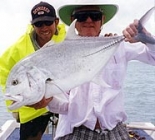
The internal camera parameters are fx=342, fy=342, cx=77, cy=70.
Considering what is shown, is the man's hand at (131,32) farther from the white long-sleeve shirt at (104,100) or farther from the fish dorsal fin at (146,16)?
the white long-sleeve shirt at (104,100)

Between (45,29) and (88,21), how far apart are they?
123 centimetres

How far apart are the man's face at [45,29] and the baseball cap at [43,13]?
0.04m

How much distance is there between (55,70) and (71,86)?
0.13 metres

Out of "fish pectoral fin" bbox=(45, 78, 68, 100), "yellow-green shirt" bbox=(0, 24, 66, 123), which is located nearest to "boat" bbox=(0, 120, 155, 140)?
"yellow-green shirt" bbox=(0, 24, 66, 123)

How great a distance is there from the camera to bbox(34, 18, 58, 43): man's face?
11.0ft

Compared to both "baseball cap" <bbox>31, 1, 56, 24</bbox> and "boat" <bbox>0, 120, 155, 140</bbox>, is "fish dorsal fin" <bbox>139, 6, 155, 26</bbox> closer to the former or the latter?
"baseball cap" <bbox>31, 1, 56, 24</bbox>

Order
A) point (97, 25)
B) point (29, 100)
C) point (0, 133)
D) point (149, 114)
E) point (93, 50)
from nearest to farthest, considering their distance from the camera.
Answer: point (29, 100), point (93, 50), point (97, 25), point (0, 133), point (149, 114)

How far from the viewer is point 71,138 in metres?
2.29

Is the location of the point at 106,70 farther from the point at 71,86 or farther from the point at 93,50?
the point at 71,86

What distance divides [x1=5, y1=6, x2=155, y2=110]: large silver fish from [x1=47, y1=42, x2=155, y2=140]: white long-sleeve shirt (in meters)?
0.21

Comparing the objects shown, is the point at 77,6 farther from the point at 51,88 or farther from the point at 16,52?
the point at 16,52

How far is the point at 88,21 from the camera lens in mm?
2215

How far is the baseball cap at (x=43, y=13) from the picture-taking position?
11.1 feet

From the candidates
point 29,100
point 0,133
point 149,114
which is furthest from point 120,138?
point 149,114
